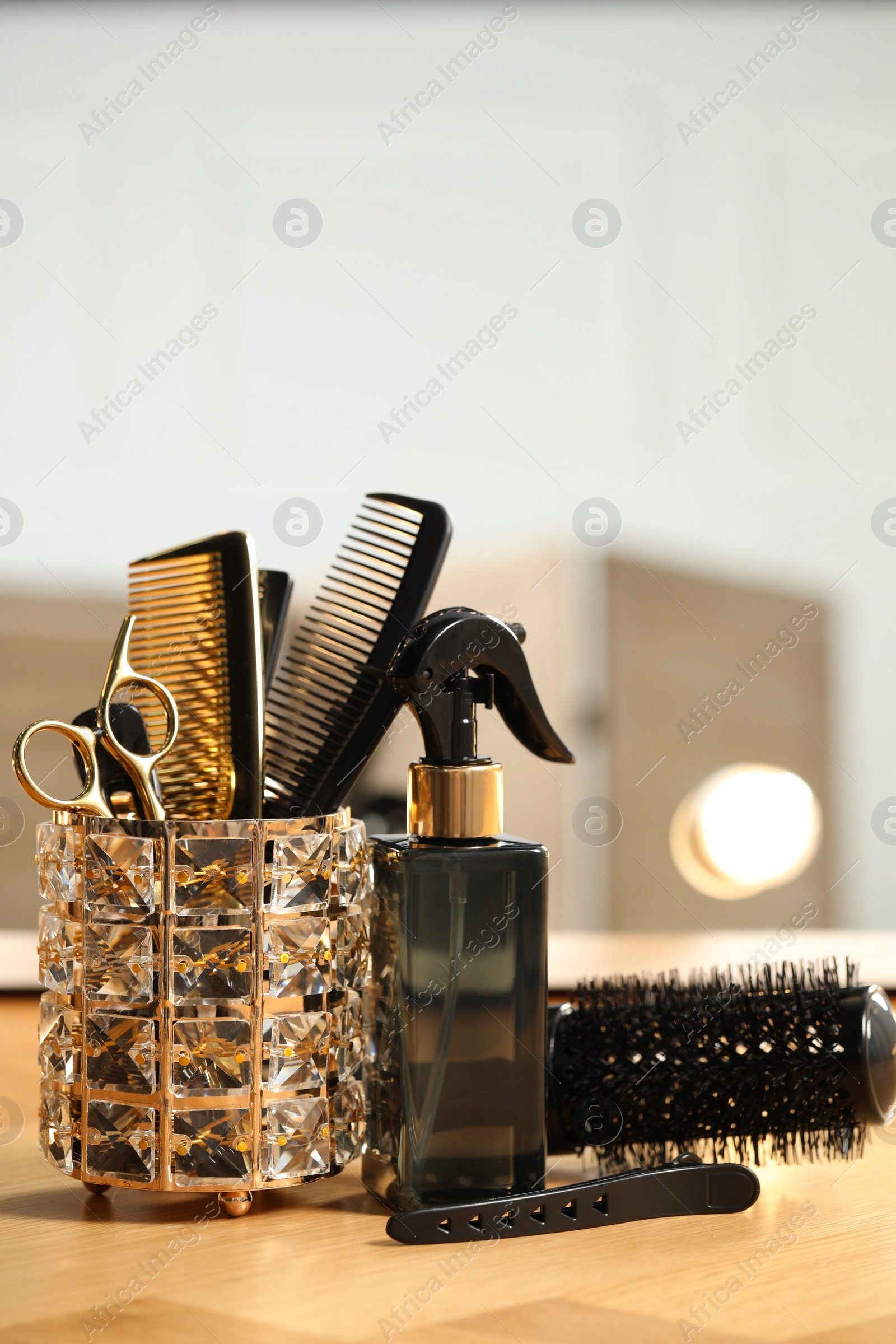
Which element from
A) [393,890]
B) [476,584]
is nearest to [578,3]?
[476,584]

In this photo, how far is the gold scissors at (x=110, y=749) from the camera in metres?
0.35

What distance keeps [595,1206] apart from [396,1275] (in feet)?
0.23

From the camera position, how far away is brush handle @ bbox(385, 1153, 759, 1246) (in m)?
0.33

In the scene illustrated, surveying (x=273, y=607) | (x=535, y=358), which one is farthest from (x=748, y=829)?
(x=273, y=607)

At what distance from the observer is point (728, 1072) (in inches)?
14.6

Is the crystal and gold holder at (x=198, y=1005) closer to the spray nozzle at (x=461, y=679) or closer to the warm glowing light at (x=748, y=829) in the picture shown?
the spray nozzle at (x=461, y=679)

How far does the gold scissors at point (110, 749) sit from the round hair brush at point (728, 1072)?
172mm

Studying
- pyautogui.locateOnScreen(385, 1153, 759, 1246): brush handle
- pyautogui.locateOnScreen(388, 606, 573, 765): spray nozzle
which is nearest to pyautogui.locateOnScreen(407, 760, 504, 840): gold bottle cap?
pyautogui.locateOnScreen(388, 606, 573, 765): spray nozzle

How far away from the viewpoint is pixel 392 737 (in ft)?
2.62

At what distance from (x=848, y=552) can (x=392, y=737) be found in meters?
0.38

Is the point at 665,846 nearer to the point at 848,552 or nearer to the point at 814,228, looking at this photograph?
the point at 848,552

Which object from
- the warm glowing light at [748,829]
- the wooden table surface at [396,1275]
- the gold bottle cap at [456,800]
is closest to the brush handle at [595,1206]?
the wooden table surface at [396,1275]

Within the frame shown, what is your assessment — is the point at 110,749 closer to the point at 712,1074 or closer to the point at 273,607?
the point at 273,607

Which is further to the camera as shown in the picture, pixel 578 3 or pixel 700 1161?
pixel 578 3
